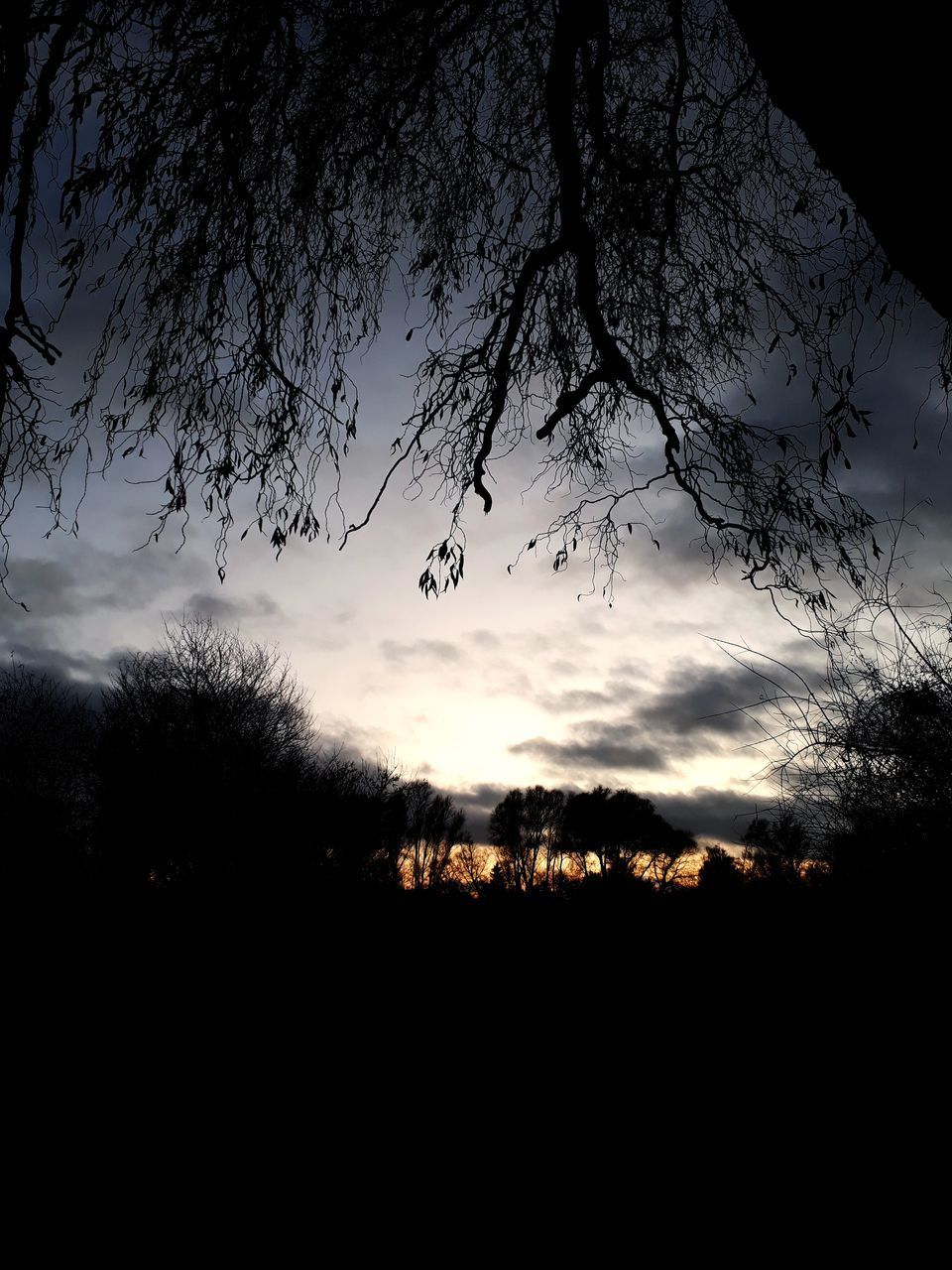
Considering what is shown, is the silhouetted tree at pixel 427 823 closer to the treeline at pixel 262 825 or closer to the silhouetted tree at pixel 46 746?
the treeline at pixel 262 825

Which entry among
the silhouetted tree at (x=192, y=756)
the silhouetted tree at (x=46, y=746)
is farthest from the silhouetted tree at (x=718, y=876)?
the silhouetted tree at (x=46, y=746)

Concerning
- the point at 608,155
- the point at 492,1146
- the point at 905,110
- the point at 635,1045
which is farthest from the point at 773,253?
the point at 492,1146

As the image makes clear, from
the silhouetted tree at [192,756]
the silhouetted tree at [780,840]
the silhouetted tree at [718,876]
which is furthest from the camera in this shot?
the silhouetted tree at [192,756]

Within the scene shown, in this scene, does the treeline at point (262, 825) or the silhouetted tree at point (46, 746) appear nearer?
the treeline at point (262, 825)

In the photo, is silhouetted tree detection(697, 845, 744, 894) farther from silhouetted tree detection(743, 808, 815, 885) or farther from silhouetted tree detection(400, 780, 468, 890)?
silhouetted tree detection(400, 780, 468, 890)

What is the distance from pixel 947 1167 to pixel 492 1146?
921mm

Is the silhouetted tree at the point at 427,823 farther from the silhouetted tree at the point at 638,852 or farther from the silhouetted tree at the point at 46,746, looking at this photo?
the silhouetted tree at the point at 638,852

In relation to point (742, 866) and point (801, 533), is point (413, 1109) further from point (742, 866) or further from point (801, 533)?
point (801, 533)

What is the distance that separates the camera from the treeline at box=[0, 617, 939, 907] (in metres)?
3.01

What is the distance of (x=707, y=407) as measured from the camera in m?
4.39

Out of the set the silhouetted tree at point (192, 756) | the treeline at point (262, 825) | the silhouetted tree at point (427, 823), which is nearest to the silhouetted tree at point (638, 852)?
the treeline at point (262, 825)

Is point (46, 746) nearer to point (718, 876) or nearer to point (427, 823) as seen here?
point (427, 823)

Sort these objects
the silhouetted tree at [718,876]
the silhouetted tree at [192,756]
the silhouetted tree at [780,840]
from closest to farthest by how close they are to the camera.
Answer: the silhouetted tree at [718,876] < the silhouetted tree at [780,840] < the silhouetted tree at [192,756]

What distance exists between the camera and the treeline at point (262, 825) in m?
3.01
